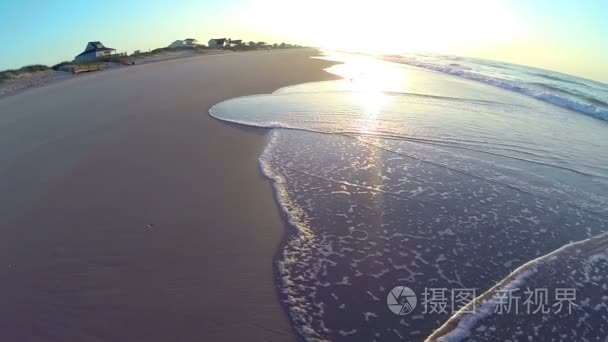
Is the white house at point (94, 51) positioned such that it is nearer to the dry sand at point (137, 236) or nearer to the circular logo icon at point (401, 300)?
the dry sand at point (137, 236)

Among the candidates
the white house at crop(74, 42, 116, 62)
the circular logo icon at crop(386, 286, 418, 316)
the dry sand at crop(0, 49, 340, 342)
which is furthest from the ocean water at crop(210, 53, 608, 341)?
the white house at crop(74, 42, 116, 62)

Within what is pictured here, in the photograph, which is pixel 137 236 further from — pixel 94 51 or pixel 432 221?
pixel 94 51

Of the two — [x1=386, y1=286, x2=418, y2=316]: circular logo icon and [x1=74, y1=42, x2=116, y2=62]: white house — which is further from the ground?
[x1=74, y1=42, x2=116, y2=62]: white house

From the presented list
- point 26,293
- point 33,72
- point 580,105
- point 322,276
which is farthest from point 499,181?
point 33,72

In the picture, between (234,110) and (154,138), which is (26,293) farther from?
(234,110)

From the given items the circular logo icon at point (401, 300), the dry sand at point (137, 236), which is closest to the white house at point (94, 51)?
the dry sand at point (137, 236)

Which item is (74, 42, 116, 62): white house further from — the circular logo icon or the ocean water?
the circular logo icon
